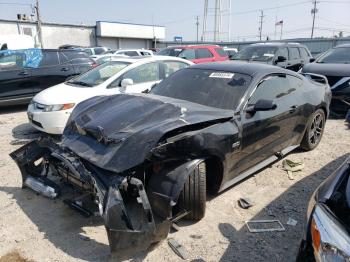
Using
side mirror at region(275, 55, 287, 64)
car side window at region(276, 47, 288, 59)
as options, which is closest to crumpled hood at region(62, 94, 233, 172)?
side mirror at region(275, 55, 287, 64)

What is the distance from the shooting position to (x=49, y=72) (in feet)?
29.2

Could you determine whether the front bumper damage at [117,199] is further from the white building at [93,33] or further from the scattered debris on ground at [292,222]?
the white building at [93,33]

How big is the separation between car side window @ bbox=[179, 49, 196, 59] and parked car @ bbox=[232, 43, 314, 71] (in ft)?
6.05

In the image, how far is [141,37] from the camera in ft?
164

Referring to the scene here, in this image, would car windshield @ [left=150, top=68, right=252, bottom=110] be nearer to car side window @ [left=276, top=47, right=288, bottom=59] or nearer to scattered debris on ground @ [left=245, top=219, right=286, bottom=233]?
scattered debris on ground @ [left=245, top=219, right=286, bottom=233]

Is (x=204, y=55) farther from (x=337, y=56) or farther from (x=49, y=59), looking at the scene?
(x=49, y=59)

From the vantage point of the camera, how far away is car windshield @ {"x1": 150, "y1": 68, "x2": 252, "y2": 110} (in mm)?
3996

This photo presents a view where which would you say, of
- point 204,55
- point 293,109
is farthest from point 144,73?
point 204,55

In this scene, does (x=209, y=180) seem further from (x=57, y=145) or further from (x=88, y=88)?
(x=88, y=88)

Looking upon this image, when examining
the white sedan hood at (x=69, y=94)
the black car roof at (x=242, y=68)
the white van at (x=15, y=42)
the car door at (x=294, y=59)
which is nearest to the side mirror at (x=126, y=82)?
the white sedan hood at (x=69, y=94)

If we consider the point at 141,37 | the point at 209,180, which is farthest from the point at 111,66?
the point at 141,37

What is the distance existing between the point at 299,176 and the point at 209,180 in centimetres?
174

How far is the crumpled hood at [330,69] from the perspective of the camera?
7816 mm

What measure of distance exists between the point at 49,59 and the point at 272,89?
6.87 metres
